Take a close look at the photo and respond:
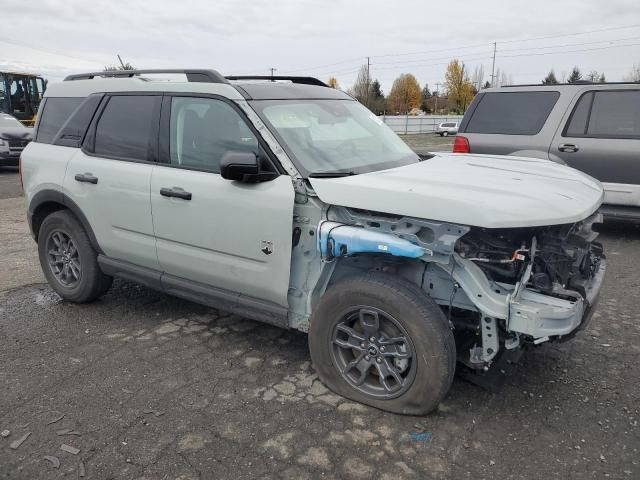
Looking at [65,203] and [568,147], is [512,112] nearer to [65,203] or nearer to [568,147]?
[568,147]

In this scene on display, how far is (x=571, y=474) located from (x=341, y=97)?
10.2ft

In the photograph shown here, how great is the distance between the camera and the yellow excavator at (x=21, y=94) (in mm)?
21469

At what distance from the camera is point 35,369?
12.0ft

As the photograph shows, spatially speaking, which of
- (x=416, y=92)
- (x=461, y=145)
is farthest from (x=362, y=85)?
(x=461, y=145)

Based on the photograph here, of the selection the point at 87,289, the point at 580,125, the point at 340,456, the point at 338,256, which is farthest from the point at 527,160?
the point at 87,289

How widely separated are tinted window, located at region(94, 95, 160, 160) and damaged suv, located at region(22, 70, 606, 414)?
0.01m

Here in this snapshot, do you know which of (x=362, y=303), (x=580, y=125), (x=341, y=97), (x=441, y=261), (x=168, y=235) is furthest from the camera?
(x=580, y=125)

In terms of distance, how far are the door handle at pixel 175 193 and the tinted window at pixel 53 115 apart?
4.88 feet

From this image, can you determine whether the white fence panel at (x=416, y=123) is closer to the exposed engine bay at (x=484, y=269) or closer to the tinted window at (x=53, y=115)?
the tinted window at (x=53, y=115)

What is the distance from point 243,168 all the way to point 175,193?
2.45 ft

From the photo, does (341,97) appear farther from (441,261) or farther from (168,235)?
(441,261)

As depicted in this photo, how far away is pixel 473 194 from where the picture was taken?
276cm

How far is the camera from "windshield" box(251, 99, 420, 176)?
135 inches

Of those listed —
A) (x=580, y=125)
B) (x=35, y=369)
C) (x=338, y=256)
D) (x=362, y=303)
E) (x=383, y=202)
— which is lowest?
(x=35, y=369)
